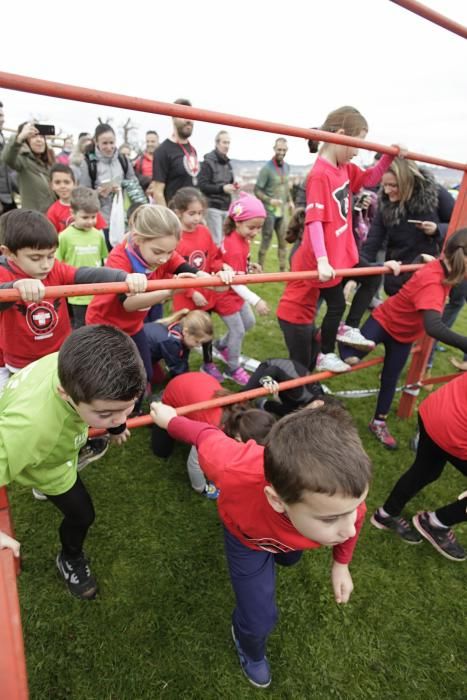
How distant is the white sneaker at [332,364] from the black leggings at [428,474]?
0.66m

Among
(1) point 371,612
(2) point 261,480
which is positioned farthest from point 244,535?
(1) point 371,612

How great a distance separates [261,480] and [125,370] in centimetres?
55

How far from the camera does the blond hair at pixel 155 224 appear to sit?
2.12m

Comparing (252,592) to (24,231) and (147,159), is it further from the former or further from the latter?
(147,159)

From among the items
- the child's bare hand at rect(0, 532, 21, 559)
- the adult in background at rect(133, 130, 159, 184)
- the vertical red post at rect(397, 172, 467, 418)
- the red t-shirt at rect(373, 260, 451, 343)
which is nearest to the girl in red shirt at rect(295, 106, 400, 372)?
the red t-shirt at rect(373, 260, 451, 343)

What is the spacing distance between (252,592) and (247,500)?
1.30 feet

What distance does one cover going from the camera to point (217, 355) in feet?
13.6

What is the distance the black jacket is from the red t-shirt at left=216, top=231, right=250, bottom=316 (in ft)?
7.31

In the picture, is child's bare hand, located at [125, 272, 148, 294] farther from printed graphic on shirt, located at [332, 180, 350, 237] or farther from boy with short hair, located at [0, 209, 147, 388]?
printed graphic on shirt, located at [332, 180, 350, 237]

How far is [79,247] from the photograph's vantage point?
137 inches

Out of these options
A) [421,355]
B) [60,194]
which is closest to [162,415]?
[421,355]

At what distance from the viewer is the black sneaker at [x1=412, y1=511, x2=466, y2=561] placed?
228 centimetres

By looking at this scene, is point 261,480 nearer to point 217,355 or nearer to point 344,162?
point 344,162

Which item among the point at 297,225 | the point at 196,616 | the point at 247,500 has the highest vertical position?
the point at 297,225
